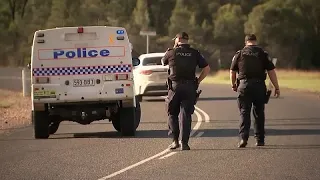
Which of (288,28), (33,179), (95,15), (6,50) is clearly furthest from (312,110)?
(6,50)

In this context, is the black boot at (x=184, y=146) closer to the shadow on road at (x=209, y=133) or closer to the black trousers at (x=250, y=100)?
the black trousers at (x=250, y=100)

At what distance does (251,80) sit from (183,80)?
3.97 ft

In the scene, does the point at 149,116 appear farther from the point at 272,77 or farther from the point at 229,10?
the point at 229,10

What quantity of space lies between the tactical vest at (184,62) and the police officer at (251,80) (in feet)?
2.59

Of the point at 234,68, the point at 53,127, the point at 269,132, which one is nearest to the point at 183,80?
the point at 234,68

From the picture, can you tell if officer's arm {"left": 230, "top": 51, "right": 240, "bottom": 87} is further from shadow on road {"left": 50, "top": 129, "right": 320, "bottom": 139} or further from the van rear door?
the van rear door

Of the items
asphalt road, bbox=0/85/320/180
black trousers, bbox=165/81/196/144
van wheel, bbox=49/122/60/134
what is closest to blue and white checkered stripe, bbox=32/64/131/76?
asphalt road, bbox=0/85/320/180

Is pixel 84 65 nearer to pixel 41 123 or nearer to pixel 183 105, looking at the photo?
pixel 41 123

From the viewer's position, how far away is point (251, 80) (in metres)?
12.0

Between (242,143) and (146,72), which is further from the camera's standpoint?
(146,72)

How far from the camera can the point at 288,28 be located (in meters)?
→ 72.6

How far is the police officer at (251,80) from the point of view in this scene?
469 inches

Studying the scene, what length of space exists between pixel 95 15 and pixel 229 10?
54.8ft

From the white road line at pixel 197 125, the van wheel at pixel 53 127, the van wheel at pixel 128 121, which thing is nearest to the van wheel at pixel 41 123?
the van wheel at pixel 53 127
